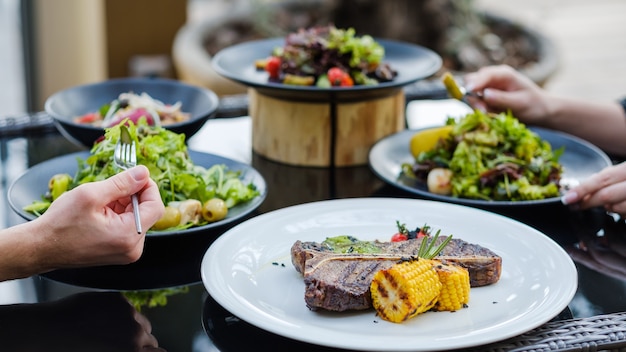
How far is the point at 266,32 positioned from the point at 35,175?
11.1ft

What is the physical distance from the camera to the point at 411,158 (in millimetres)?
2146

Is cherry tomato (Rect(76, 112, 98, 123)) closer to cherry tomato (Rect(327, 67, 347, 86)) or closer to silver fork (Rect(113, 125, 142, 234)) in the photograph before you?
silver fork (Rect(113, 125, 142, 234))

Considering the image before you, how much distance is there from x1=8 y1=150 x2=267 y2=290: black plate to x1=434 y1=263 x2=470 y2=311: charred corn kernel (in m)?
0.46

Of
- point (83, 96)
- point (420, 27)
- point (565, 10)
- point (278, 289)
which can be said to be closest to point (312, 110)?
point (83, 96)

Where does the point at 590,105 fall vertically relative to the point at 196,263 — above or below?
above

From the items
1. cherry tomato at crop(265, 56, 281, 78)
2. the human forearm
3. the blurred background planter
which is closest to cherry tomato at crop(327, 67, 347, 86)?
cherry tomato at crop(265, 56, 281, 78)

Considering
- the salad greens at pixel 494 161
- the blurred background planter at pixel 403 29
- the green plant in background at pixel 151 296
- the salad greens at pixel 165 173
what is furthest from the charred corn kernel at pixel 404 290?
the blurred background planter at pixel 403 29

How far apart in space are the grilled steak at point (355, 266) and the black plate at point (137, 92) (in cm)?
78

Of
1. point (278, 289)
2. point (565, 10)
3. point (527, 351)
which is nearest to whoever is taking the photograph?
point (527, 351)

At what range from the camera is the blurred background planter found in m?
4.80

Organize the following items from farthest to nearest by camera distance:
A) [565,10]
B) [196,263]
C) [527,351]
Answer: [565,10] → [196,263] → [527,351]

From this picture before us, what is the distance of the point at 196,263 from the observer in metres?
1.62

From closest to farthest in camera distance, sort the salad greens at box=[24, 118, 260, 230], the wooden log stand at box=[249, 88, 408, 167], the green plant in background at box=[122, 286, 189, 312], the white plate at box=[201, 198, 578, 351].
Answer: the white plate at box=[201, 198, 578, 351]
the green plant in background at box=[122, 286, 189, 312]
the salad greens at box=[24, 118, 260, 230]
the wooden log stand at box=[249, 88, 408, 167]

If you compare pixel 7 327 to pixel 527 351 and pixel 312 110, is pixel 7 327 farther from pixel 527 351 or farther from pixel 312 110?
pixel 312 110
